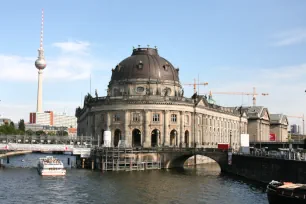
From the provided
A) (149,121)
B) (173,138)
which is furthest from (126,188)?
(173,138)

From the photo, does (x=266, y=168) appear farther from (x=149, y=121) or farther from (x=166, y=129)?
(x=149, y=121)

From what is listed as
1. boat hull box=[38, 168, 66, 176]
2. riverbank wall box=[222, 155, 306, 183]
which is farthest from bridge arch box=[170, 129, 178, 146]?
boat hull box=[38, 168, 66, 176]

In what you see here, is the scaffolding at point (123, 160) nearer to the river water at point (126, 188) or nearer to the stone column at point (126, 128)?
the river water at point (126, 188)

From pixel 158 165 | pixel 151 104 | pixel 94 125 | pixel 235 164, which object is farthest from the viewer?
pixel 94 125

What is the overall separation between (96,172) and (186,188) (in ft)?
96.3

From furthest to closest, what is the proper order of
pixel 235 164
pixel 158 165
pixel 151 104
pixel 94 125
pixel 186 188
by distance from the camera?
pixel 94 125, pixel 151 104, pixel 158 165, pixel 235 164, pixel 186 188

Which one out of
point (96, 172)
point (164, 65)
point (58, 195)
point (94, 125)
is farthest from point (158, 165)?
point (58, 195)

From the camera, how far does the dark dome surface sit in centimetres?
13838

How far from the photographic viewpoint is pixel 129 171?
10488 centimetres

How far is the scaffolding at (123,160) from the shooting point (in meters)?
107

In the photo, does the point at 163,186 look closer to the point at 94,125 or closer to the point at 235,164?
the point at 235,164

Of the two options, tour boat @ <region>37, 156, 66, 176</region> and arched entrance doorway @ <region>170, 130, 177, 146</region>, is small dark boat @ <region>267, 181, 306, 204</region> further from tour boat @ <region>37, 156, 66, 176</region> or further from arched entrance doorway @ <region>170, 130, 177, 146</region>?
arched entrance doorway @ <region>170, 130, 177, 146</region>

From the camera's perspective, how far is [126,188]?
75.8 m

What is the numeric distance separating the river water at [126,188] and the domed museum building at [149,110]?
30.0 meters
